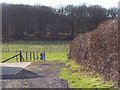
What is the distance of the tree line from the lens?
56.9 meters

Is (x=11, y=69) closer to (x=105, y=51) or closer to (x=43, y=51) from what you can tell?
(x=105, y=51)

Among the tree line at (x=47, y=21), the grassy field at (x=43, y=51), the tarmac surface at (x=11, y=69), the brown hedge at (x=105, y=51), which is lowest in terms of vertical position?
the grassy field at (x=43, y=51)

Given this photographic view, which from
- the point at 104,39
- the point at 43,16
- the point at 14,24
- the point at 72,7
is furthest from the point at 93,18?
the point at 104,39

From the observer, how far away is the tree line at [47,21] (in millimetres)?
56875

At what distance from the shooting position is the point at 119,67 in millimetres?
5582

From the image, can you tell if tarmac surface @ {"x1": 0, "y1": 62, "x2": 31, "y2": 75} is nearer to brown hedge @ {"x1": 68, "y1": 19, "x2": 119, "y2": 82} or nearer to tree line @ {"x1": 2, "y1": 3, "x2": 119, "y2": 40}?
brown hedge @ {"x1": 68, "y1": 19, "x2": 119, "y2": 82}

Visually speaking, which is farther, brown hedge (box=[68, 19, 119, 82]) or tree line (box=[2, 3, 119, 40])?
tree line (box=[2, 3, 119, 40])

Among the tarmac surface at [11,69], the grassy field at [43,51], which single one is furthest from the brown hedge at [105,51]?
the grassy field at [43,51]

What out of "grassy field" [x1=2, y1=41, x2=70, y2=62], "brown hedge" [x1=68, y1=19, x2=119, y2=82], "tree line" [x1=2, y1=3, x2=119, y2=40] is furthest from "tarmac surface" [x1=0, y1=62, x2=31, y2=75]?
"tree line" [x1=2, y1=3, x2=119, y2=40]

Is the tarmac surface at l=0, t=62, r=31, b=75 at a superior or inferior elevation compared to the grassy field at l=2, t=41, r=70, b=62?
superior

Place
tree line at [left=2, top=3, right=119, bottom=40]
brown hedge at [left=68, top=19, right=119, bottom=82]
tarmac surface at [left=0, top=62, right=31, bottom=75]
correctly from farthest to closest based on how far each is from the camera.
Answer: tree line at [left=2, top=3, right=119, bottom=40]
tarmac surface at [left=0, top=62, right=31, bottom=75]
brown hedge at [left=68, top=19, right=119, bottom=82]

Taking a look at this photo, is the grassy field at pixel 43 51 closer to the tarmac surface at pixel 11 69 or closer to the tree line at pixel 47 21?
the tarmac surface at pixel 11 69

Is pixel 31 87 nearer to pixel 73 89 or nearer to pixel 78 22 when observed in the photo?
pixel 73 89

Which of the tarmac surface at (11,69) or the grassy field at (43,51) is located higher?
the tarmac surface at (11,69)
